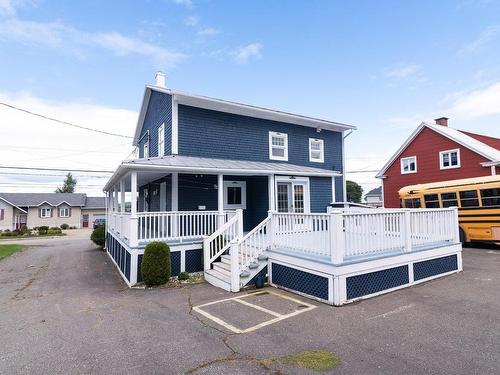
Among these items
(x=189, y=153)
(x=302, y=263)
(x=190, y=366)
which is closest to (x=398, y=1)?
(x=189, y=153)

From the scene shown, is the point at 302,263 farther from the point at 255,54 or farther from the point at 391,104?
the point at 391,104

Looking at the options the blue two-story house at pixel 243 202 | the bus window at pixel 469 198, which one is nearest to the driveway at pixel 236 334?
the blue two-story house at pixel 243 202

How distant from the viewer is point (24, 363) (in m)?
4.05

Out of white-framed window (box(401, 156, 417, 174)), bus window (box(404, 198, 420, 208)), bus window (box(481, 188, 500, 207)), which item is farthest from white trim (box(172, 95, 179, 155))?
white-framed window (box(401, 156, 417, 174))

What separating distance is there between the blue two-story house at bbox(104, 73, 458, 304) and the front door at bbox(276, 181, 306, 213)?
0.04m

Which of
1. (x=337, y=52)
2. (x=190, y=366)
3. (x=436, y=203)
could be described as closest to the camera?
(x=190, y=366)

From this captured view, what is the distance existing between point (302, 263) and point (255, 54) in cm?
1306

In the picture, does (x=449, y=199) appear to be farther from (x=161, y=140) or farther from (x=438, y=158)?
(x=161, y=140)

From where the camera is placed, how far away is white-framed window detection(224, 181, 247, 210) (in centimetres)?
1259

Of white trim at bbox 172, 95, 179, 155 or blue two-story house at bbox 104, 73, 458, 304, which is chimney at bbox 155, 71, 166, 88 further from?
white trim at bbox 172, 95, 179, 155

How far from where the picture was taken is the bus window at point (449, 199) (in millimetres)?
13633

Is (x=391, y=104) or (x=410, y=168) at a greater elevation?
(x=391, y=104)

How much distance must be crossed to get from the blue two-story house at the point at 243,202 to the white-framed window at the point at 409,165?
26.0 ft

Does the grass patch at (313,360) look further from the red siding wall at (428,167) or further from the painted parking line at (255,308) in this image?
the red siding wall at (428,167)
